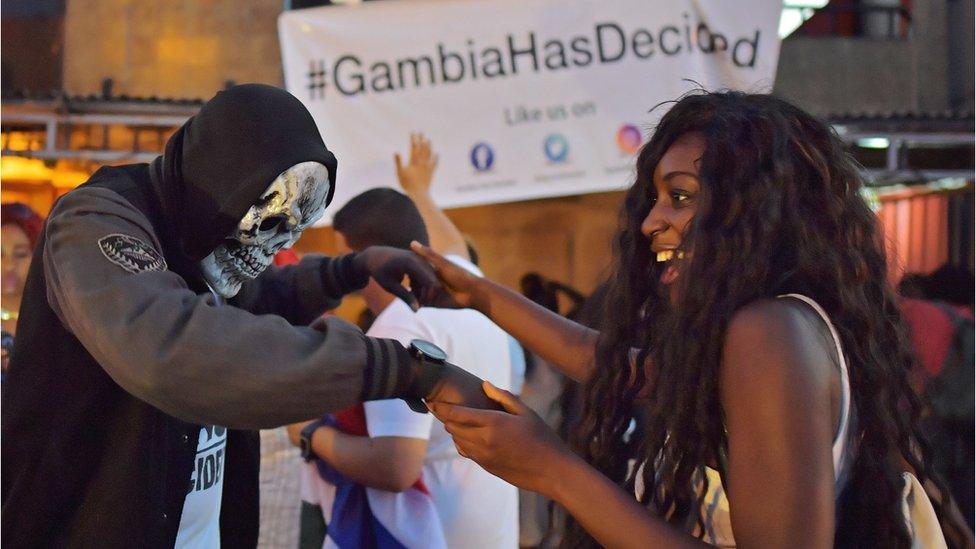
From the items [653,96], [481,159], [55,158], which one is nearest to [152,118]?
[55,158]

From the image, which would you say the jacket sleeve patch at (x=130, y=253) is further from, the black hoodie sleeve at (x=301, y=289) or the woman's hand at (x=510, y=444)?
the black hoodie sleeve at (x=301, y=289)

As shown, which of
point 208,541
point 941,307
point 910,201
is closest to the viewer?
point 208,541

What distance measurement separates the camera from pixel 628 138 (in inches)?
236

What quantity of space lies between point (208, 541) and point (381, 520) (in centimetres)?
93

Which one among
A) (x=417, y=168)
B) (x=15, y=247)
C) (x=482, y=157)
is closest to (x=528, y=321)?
(x=15, y=247)

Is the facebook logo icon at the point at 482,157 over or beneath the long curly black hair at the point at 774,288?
over

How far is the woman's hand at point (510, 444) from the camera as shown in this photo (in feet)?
5.60

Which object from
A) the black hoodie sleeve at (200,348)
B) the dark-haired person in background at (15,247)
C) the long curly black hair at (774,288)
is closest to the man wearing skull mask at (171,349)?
the black hoodie sleeve at (200,348)

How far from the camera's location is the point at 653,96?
5969 millimetres

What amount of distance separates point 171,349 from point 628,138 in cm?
475

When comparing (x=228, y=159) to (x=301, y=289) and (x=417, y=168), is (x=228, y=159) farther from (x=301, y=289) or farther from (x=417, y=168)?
(x=417, y=168)

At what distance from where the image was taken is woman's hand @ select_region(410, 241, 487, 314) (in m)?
2.68

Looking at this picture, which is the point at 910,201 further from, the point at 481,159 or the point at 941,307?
the point at 481,159

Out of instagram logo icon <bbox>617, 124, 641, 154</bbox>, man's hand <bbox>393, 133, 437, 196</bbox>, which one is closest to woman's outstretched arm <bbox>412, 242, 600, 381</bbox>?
man's hand <bbox>393, 133, 437, 196</bbox>
